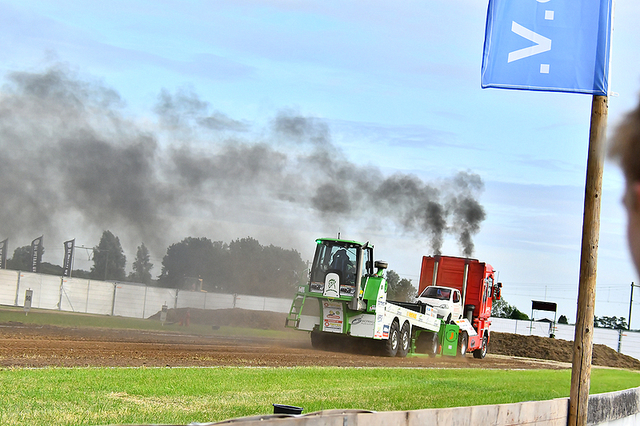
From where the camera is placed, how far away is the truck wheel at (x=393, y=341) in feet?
77.7

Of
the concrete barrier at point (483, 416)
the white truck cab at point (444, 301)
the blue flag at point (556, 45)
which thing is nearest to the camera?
the concrete barrier at point (483, 416)

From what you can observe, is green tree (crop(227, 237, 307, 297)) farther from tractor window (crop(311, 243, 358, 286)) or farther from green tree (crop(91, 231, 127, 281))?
tractor window (crop(311, 243, 358, 286))

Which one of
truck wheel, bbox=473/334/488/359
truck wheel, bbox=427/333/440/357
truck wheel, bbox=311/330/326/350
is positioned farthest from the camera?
truck wheel, bbox=473/334/488/359

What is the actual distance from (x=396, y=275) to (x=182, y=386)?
36.1 meters

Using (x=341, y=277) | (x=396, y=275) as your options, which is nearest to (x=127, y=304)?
(x=396, y=275)

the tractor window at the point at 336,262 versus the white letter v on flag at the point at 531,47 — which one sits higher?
the white letter v on flag at the point at 531,47

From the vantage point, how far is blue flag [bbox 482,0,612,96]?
8.86 m

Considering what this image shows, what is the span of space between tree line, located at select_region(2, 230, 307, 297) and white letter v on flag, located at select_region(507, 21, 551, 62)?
38.8 m

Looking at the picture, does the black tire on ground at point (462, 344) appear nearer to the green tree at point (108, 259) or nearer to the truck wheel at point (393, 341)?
the truck wheel at point (393, 341)

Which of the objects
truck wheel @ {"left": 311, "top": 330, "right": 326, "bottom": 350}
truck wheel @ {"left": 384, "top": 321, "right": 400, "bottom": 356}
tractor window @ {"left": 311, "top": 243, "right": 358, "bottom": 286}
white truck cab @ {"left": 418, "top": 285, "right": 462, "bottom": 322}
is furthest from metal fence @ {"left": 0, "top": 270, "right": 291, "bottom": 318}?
truck wheel @ {"left": 384, "top": 321, "right": 400, "bottom": 356}

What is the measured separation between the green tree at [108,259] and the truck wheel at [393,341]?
1011 inches

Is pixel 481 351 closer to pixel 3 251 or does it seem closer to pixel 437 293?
pixel 437 293

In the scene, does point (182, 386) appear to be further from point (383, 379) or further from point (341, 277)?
point (341, 277)

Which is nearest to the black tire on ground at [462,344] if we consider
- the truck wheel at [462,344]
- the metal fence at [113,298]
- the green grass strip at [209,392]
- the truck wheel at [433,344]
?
the truck wheel at [462,344]
